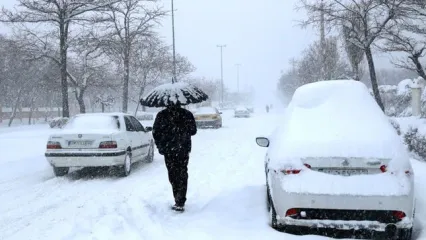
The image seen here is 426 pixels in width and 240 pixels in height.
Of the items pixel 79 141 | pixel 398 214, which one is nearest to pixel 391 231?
pixel 398 214

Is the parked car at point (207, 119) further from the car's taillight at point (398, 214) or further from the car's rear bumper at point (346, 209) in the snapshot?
the car's taillight at point (398, 214)

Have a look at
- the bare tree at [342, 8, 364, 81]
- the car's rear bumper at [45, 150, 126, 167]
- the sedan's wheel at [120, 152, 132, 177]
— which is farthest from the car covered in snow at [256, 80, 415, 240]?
the bare tree at [342, 8, 364, 81]

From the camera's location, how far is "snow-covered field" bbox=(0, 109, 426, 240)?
4.92 meters

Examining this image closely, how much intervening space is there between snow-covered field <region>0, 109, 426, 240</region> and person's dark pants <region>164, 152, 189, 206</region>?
0.96ft

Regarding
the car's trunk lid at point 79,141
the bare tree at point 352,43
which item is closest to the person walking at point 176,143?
the car's trunk lid at point 79,141

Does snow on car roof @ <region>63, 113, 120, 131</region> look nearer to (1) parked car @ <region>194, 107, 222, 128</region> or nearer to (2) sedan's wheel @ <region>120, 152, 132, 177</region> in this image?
(2) sedan's wheel @ <region>120, 152, 132, 177</region>

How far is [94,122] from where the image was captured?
9750mm

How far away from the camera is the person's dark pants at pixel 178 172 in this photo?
591 centimetres

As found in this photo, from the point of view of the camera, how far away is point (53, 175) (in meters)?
10.1

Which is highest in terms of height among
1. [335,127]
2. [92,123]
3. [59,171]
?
[335,127]

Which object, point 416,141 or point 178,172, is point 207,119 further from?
point 178,172

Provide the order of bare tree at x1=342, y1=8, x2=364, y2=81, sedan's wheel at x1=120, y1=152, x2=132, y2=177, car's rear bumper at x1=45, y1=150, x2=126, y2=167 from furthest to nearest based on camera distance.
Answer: bare tree at x1=342, y1=8, x2=364, y2=81
sedan's wheel at x1=120, y1=152, x2=132, y2=177
car's rear bumper at x1=45, y1=150, x2=126, y2=167

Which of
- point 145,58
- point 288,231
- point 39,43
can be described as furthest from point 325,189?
point 145,58

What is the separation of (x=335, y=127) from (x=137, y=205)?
3.25 m
